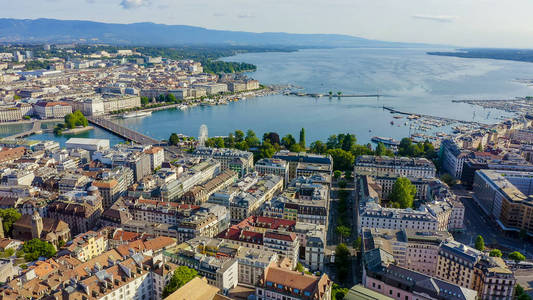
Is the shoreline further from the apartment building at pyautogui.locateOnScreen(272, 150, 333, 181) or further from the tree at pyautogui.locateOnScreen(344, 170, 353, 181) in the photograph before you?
the tree at pyautogui.locateOnScreen(344, 170, 353, 181)

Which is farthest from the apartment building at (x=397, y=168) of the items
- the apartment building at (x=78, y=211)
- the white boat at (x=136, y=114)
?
the white boat at (x=136, y=114)

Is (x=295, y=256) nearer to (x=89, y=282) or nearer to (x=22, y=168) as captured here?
(x=89, y=282)

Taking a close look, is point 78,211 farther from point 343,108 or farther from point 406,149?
point 343,108

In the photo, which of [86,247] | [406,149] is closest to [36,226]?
[86,247]

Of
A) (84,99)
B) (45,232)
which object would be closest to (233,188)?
(45,232)

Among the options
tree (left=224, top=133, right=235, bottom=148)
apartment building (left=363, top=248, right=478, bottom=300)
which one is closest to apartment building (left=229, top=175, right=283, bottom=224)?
apartment building (left=363, top=248, right=478, bottom=300)

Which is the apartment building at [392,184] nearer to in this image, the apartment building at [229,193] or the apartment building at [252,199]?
the apartment building at [252,199]
